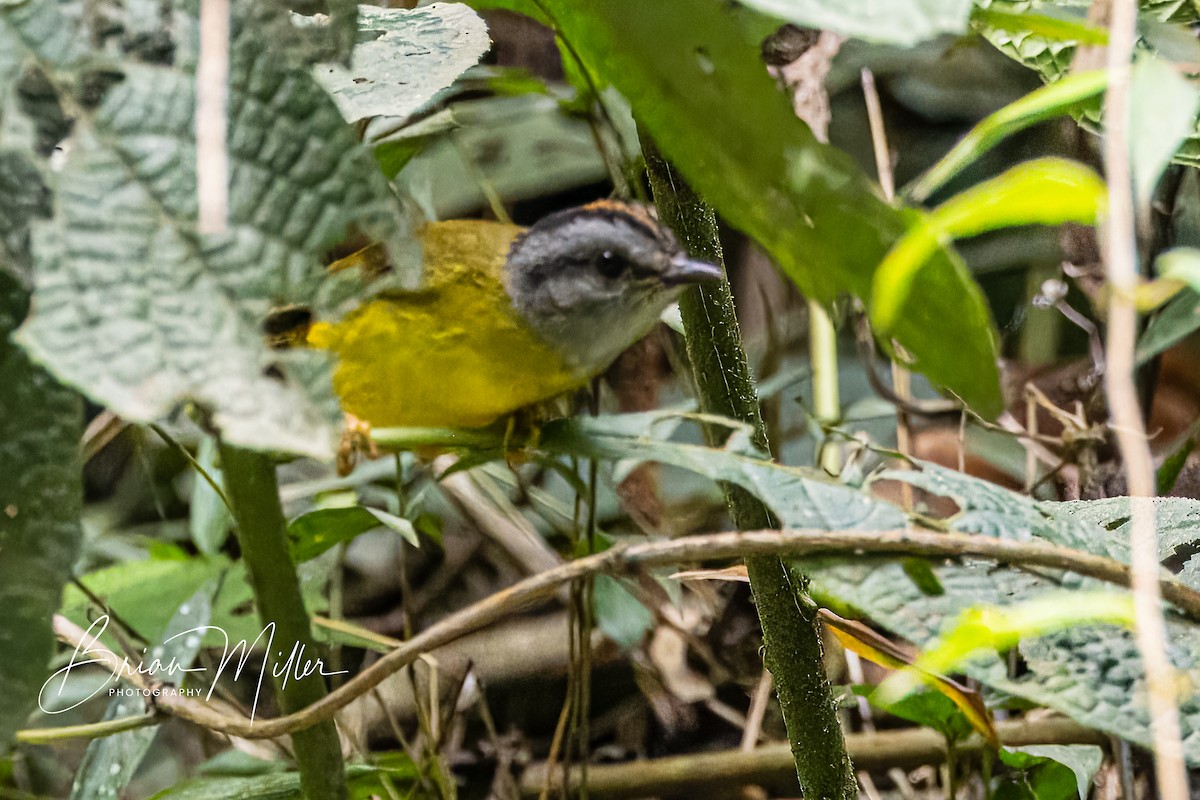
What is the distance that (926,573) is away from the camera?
59cm

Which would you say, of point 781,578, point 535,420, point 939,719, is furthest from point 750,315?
point 781,578

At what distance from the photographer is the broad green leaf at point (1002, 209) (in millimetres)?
374

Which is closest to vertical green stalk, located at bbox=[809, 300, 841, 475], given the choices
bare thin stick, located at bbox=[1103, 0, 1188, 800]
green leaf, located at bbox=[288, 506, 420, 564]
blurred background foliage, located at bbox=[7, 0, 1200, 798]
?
blurred background foliage, located at bbox=[7, 0, 1200, 798]

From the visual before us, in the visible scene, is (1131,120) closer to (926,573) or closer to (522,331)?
(926,573)

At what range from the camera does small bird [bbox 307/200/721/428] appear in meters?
1.12

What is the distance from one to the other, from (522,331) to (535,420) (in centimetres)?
12

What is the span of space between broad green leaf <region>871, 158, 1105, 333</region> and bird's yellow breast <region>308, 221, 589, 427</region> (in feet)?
2.50

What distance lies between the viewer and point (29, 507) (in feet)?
1.56

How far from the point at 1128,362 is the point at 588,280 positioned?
2.93ft

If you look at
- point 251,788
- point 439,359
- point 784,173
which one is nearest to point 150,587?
point 439,359

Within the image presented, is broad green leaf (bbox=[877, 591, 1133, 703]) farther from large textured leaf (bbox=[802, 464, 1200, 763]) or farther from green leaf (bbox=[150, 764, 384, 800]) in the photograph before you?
green leaf (bbox=[150, 764, 384, 800])

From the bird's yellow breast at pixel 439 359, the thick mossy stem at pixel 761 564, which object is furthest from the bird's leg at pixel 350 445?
the thick mossy stem at pixel 761 564

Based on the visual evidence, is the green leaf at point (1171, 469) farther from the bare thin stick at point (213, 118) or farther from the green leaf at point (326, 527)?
the bare thin stick at point (213, 118)

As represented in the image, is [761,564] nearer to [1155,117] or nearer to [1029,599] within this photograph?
[1029,599]
